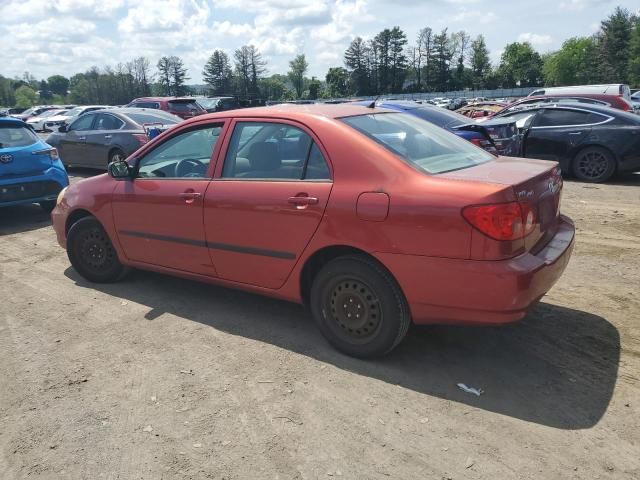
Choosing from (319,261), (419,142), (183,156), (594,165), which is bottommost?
(594,165)

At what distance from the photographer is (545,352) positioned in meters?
3.60

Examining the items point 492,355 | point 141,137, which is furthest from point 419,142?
point 141,137

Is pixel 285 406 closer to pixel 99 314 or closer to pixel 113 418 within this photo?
pixel 113 418

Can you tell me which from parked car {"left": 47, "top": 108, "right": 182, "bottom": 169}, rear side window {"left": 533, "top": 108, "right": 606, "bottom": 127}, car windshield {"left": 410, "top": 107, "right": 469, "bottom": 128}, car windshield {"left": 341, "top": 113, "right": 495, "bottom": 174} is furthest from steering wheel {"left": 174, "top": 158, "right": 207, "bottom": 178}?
rear side window {"left": 533, "top": 108, "right": 606, "bottom": 127}

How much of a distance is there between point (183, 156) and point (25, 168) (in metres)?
4.63

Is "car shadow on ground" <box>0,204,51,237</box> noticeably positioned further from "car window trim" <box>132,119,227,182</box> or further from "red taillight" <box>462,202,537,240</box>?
"red taillight" <box>462,202,537,240</box>

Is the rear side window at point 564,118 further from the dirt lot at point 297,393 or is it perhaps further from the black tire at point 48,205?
the black tire at point 48,205

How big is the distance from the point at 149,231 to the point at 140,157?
68 cm

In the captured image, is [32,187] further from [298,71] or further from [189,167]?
[298,71]

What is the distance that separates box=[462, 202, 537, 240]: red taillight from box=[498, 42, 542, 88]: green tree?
354 feet

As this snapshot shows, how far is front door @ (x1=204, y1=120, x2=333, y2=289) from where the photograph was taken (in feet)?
11.9

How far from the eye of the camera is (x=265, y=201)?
12.4 feet

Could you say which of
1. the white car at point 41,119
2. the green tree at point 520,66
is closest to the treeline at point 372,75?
the green tree at point 520,66

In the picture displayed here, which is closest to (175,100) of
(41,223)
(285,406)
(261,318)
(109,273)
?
(41,223)
